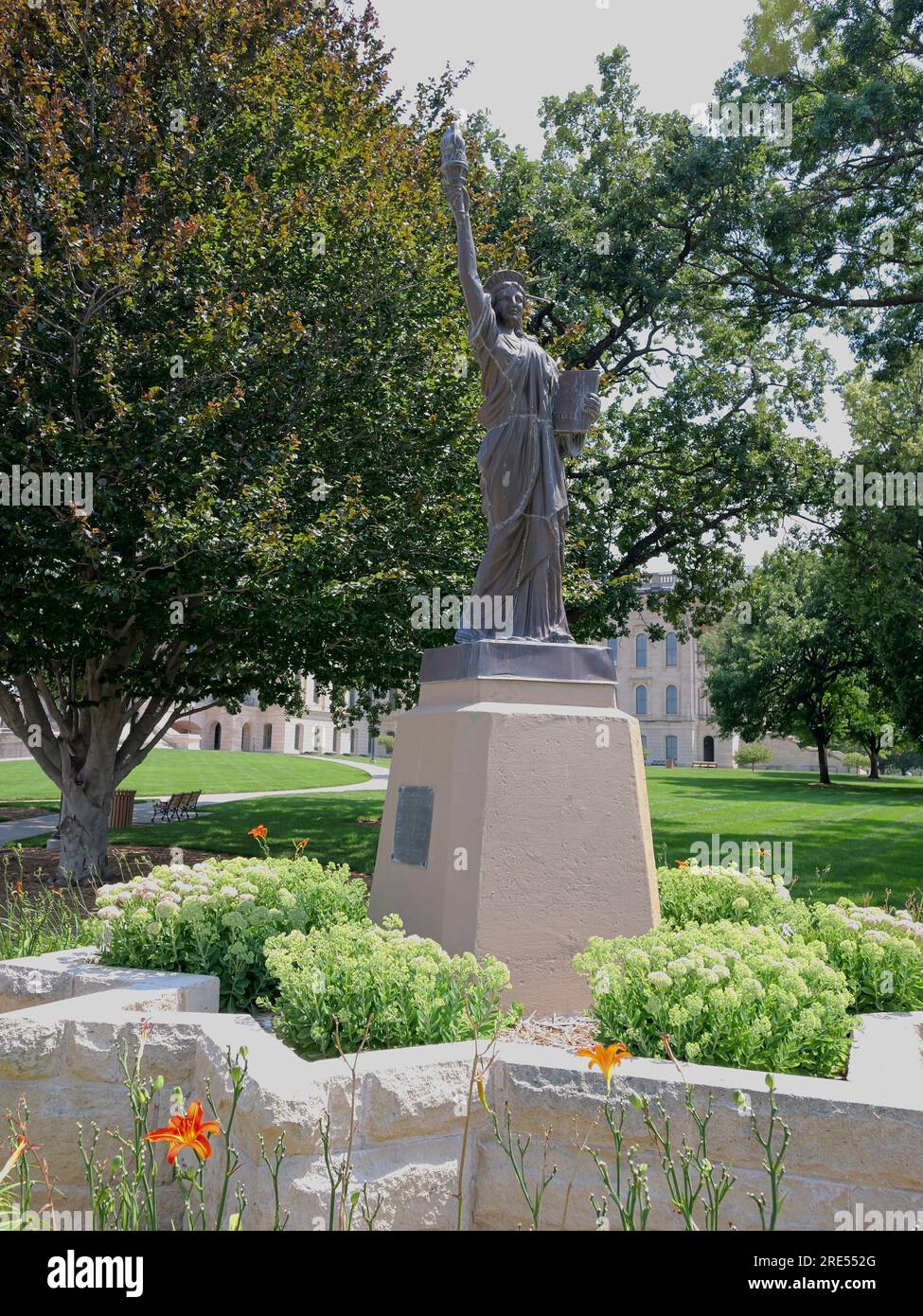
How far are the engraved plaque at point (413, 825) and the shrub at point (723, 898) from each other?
73.1 inches

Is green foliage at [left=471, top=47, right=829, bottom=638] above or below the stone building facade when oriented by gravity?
above

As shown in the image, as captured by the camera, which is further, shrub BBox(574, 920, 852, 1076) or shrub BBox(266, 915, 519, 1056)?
shrub BBox(266, 915, 519, 1056)

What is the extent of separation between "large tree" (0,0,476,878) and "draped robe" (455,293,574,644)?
4219mm

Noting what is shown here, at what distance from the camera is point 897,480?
1948 cm

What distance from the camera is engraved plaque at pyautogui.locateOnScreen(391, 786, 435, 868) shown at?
6.10 metres

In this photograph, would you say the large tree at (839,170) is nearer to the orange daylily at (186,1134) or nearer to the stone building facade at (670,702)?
the orange daylily at (186,1134)

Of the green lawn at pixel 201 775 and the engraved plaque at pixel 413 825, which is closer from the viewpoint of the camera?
the engraved plaque at pixel 413 825

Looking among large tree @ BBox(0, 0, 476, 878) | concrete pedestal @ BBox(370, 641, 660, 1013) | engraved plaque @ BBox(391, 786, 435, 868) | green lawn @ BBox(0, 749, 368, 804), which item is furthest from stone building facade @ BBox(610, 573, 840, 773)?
concrete pedestal @ BBox(370, 641, 660, 1013)

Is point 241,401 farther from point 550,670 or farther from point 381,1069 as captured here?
point 381,1069

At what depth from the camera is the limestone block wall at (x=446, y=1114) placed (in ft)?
11.4

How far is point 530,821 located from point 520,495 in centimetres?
220

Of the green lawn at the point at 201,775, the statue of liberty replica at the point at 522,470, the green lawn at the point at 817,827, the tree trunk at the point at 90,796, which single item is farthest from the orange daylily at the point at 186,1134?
the green lawn at the point at 201,775

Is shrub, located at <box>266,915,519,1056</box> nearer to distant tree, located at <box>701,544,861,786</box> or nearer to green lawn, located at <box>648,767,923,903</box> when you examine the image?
green lawn, located at <box>648,767,923,903</box>
